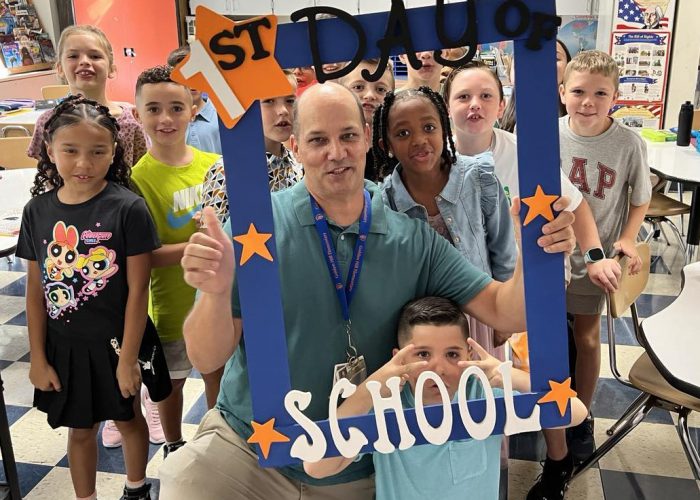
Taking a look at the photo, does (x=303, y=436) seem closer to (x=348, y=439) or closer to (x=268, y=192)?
(x=348, y=439)

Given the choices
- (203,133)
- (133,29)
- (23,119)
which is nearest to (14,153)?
(23,119)

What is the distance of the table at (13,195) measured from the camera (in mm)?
2551

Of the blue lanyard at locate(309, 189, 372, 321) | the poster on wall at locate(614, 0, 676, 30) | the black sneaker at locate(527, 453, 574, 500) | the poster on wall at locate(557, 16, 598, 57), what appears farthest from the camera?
the poster on wall at locate(557, 16, 598, 57)

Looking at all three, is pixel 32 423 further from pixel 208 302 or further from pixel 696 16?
pixel 696 16

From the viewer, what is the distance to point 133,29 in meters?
7.71

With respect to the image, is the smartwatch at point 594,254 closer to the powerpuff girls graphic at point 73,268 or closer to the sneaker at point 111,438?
the powerpuff girls graphic at point 73,268

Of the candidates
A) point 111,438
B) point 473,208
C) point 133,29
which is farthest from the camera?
point 133,29

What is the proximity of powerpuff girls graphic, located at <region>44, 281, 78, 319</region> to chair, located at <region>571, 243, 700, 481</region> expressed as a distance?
5.66 feet

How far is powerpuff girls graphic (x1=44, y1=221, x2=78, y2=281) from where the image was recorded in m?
1.96

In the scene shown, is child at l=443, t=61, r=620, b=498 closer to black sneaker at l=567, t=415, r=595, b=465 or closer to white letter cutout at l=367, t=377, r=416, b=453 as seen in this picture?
white letter cutout at l=367, t=377, r=416, b=453

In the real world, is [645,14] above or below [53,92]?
above

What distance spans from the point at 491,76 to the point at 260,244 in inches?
43.9

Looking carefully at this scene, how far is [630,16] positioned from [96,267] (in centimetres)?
547

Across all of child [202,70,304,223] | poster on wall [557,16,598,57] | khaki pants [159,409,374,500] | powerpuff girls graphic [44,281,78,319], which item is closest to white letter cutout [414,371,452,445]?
khaki pants [159,409,374,500]
